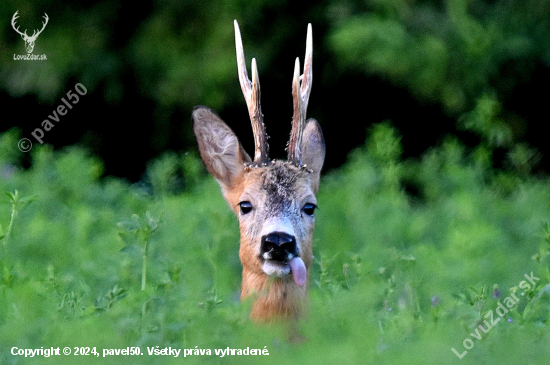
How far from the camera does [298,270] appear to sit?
13.9 feet

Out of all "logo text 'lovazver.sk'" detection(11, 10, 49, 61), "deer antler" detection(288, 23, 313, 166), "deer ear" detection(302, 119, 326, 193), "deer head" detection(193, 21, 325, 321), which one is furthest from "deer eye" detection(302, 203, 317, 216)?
"logo text 'lovazver.sk'" detection(11, 10, 49, 61)

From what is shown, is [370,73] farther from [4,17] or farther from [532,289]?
[532,289]

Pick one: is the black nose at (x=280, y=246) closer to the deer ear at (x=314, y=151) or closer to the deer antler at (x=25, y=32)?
the deer ear at (x=314, y=151)

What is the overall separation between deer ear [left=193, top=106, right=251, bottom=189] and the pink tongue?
819mm

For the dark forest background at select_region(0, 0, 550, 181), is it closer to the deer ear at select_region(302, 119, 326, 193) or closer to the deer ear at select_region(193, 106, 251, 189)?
the deer ear at select_region(302, 119, 326, 193)

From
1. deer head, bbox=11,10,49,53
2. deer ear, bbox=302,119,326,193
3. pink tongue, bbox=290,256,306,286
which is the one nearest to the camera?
pink tongue, bbox=290,256,306,286

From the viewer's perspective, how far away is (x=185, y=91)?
8086 mm

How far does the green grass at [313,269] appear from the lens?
3.35 m

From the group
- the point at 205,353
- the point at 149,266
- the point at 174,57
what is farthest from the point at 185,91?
the point at 205,353

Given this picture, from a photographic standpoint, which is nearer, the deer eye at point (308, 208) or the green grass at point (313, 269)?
the green grass at point (313, 269)

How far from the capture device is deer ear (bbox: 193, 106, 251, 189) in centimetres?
500

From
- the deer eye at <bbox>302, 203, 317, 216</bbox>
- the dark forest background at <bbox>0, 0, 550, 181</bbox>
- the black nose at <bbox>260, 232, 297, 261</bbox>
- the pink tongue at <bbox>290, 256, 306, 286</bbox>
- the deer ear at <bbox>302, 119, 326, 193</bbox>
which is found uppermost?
the dark forest background at <bbox>0, 0, 550, 181</bbox>

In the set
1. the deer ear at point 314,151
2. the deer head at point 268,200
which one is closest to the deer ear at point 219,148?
the deer head at point 268,200

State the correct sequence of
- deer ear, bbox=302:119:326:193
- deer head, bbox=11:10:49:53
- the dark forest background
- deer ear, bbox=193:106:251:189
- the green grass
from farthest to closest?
deer head, bbox=11:10:49:53 → the dark forest background → deer ear, bbox=302:119:326:193 → deer ear, bbox=193:106:251:189 → the green grass
